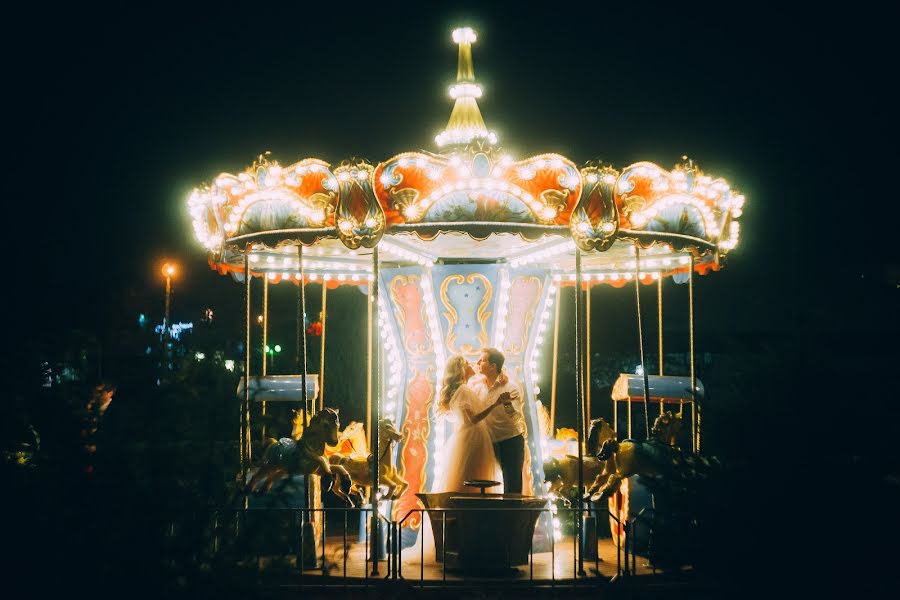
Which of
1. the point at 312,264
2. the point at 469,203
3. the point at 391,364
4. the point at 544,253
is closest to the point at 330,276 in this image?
the point at 312,264

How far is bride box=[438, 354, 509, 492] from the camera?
9914mm

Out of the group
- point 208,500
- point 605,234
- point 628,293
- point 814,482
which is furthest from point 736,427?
point 628,293

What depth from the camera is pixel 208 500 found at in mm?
4391

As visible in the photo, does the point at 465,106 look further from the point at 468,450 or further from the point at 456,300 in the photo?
the point at 468,450

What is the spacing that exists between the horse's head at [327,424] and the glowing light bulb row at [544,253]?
8.68 feet

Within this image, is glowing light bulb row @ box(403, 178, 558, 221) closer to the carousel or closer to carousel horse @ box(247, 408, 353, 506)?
Answer: the carousel

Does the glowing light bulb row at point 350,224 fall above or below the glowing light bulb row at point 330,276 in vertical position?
above

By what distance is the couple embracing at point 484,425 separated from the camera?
32.5 feet

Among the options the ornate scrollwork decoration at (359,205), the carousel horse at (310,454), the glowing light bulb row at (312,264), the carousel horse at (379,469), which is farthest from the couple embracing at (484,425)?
the glowing light bulb row at (312,264)

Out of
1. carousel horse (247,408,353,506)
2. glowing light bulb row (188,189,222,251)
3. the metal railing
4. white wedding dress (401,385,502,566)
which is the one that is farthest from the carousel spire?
the metal railing

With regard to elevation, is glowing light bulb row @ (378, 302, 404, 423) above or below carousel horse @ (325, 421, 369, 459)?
above

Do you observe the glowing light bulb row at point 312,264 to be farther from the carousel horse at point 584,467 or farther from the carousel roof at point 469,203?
the carousel horse at point 584,467

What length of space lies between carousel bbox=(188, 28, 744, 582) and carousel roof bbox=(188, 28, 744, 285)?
0.02 metres

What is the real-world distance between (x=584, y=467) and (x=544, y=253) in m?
2.40
